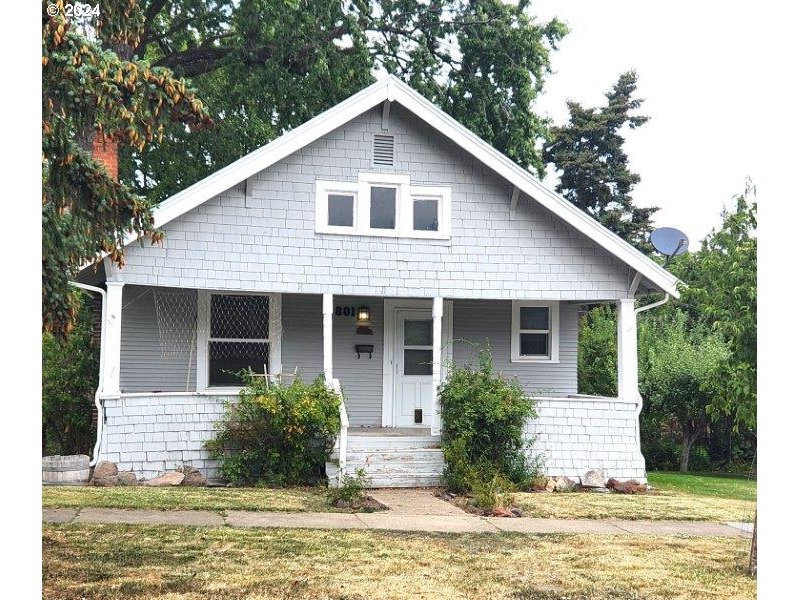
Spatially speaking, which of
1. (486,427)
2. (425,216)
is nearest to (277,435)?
(486,427)

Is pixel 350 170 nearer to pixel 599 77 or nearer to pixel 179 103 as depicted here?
pixel 179 103

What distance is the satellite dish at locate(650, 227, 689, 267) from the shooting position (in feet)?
41.2

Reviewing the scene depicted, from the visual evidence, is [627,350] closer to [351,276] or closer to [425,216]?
[425,216]

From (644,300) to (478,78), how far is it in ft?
17.1

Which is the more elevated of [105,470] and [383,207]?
[383,207]

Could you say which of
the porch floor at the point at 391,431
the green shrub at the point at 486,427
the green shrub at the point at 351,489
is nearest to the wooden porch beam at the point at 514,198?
the green shrub at the point at 486,427

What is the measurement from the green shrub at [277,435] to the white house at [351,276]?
25 centimetres

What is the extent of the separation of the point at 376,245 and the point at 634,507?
4.23 metres

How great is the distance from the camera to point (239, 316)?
12109 mm

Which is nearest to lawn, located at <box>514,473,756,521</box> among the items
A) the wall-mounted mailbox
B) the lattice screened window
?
the wall-mounted mailbox

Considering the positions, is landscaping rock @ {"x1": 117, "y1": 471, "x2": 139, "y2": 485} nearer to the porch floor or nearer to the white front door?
the porch floor

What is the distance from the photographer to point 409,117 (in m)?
11.6

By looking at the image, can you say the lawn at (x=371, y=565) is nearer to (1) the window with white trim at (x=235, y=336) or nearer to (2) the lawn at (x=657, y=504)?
(2) the lawn at (x=657, y=504)

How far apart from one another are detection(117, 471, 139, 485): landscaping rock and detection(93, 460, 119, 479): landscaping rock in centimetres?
6
